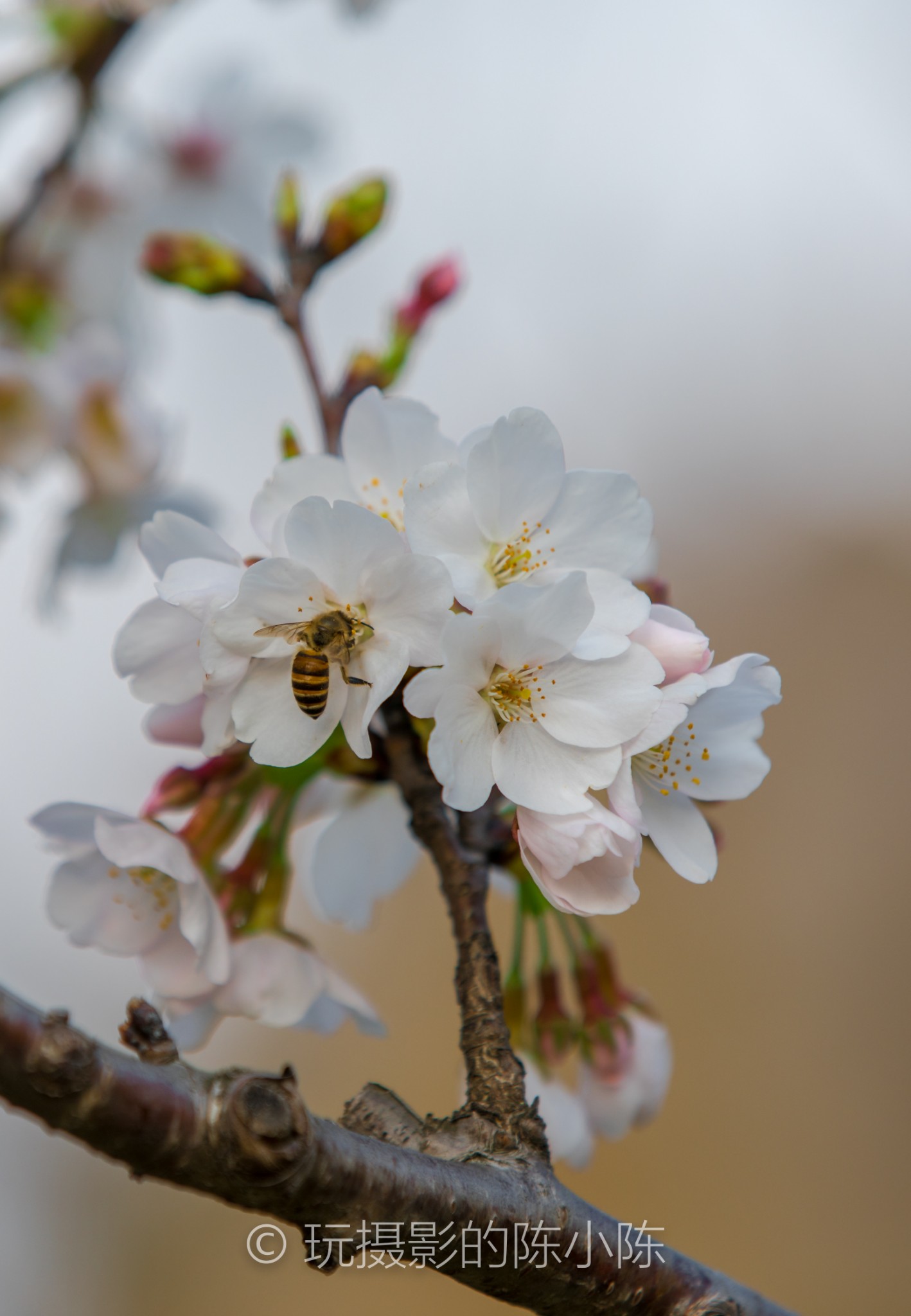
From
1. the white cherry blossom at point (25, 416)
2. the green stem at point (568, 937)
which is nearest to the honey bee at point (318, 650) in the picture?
the green stem at point (568, 937)

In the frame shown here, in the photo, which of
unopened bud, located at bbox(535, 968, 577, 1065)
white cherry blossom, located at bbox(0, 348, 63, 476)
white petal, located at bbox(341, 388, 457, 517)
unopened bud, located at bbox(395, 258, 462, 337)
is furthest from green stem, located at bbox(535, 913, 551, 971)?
white cherry blossom, located at bbox(0, 348, 63, 476)

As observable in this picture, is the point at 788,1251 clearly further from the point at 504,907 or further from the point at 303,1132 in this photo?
the point at 303,1132

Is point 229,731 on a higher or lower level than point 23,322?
lower

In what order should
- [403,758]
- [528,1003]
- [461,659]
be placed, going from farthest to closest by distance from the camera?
[528,1003]
[403,758]
[461,659]

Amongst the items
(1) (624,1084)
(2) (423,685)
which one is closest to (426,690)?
(2) (423,685)

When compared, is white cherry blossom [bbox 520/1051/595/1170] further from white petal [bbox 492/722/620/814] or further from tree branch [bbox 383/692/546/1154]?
white petal [bbox 492/722/620/814]

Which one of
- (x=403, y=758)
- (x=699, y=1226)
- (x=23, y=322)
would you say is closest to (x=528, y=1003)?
(x=403, y=758)

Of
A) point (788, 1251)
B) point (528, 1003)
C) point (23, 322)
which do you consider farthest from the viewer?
point (788, 1251)

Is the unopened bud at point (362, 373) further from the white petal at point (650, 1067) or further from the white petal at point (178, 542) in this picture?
the white petal at point (650, 1067)
